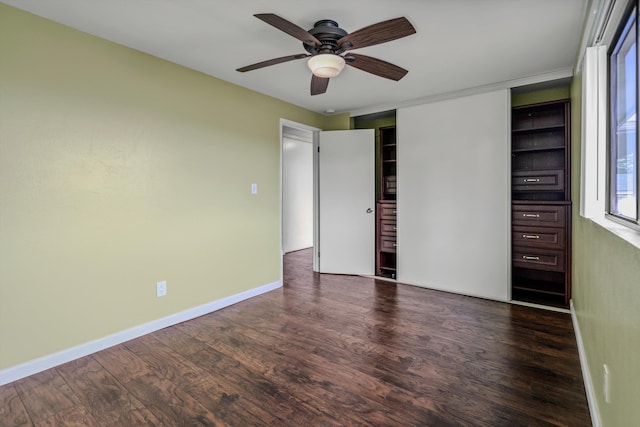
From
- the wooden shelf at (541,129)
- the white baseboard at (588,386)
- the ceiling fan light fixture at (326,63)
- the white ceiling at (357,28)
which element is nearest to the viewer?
the white baseboard at (588,386)

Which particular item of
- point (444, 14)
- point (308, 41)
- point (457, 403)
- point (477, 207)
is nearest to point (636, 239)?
point (457, 403)

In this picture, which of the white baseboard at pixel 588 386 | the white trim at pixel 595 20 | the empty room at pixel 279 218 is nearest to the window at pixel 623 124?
the empty room at pixel 279 218

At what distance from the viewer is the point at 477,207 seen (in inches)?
133

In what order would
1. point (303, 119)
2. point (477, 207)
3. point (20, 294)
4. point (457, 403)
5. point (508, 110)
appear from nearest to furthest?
1. point (457, 403)
2. point (20, 294)
3. point (508, 110)
4. point (477, 207)
5. point (303, 119)

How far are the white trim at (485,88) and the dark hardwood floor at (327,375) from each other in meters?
2.25

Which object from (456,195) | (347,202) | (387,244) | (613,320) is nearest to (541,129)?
(456,195)

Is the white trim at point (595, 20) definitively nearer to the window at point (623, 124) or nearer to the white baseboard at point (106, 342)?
the window at point (623, 124)

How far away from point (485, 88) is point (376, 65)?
179 cm

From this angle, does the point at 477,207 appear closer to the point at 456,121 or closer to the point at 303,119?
the point at 456,121

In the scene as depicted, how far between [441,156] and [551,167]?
1.12 m

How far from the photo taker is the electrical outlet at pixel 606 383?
3.98ft

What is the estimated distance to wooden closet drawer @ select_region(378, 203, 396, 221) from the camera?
409 centimetres

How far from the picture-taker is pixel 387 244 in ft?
13.8

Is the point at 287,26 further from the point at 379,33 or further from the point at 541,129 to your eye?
the point at 541,129
